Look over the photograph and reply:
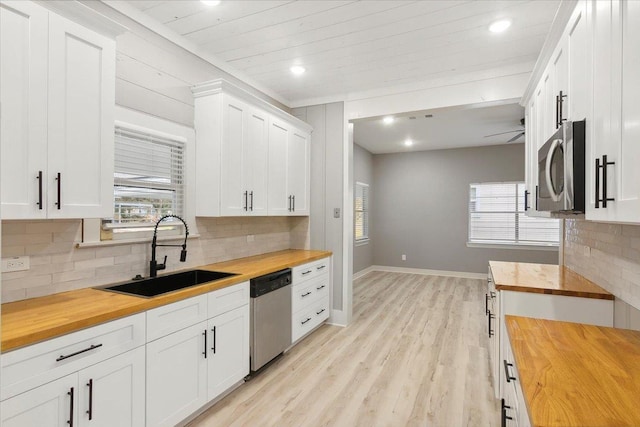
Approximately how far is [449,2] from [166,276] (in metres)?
2.80

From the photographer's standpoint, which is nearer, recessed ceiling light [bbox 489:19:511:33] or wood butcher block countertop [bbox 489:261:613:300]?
wood butcher block countertop [bbox 489:261:613:300]

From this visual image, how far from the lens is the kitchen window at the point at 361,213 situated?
6.91m

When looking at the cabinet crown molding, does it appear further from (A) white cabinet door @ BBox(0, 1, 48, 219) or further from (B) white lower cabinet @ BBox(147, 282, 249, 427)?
(B) white lower cabinet @ BBox(147, 282, 249, 427)

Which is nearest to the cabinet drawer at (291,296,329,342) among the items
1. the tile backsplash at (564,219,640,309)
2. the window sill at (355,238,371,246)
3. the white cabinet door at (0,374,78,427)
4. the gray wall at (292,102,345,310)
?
the gray wall at (292,102,345,310)

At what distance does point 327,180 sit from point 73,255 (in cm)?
275

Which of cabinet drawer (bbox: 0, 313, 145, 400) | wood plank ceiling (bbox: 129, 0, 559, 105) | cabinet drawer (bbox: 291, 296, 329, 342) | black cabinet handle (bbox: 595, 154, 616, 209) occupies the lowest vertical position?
cabinet drawer (bbox: 291, 296, 329, 342)

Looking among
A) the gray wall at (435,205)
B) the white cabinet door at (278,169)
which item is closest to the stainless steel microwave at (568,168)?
the white cabinet door at (278,169)

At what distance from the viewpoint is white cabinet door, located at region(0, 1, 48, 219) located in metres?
1.46

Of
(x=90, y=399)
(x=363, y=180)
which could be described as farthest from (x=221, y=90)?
(x=363, y=180)

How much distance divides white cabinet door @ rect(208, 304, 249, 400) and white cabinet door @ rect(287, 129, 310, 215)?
1.60 meters

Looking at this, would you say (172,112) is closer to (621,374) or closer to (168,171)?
(168,171)

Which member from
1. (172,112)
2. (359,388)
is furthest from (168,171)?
(359,388)

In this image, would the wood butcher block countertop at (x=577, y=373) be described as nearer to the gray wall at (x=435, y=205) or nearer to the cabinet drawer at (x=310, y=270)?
the cabinet drawer at (x=310, y=270)

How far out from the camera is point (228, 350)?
2408mm
